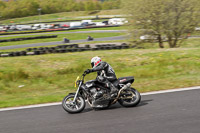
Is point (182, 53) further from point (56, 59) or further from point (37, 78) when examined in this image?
point (37, 78)

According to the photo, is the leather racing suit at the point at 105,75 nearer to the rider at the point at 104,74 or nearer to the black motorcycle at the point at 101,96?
the rider at the point at 104,74

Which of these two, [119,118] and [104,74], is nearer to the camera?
[119,118]

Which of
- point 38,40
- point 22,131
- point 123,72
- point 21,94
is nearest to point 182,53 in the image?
point 123,72

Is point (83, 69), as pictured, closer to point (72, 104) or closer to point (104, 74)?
point (104, 74)

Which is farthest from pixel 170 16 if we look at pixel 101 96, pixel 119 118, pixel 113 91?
pixel 119 118

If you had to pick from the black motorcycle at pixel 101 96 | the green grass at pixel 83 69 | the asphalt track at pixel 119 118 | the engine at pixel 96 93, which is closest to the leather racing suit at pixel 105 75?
the black motorcycle at pixel 101 96

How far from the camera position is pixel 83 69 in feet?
44.4

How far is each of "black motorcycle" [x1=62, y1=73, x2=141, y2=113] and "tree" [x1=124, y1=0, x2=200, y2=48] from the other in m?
14.8

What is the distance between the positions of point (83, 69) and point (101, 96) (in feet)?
20.2

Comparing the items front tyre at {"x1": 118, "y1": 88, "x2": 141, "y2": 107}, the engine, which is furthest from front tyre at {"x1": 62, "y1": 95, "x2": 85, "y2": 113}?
front tyre at {"x1": 118, "y1": 88, "x2": 141, "y2": 107}

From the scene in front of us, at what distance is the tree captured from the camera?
2117 cm

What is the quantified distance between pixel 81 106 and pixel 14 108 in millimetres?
2328

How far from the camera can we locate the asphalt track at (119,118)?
5863 millimetres

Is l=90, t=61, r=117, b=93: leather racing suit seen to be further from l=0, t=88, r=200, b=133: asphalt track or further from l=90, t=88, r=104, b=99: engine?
l=0, t=88, r=200, b=133: asphalt track
